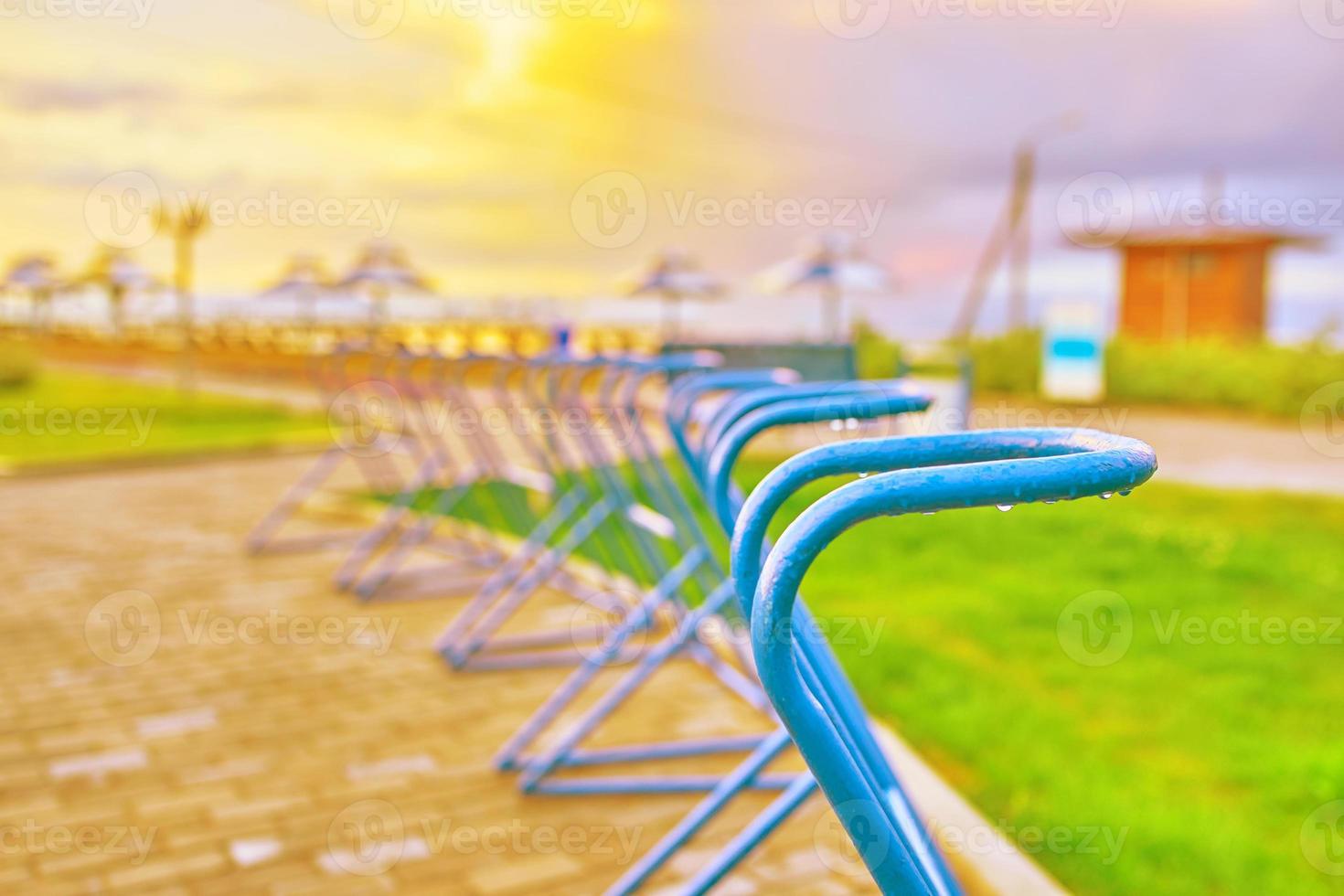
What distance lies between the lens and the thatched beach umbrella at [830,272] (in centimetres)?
2114

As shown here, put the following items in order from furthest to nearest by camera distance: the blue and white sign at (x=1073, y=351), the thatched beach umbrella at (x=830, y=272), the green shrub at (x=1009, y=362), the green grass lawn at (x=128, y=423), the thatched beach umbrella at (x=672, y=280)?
the thatched beach umbrella at (x=672, y=280), the thatched beach umbrella at (x=830, y=272), the green shrub at (x=1009, y=362), the blue and white sign at (x=1073, y=351), the green grass lawn at (x=128, y=423)

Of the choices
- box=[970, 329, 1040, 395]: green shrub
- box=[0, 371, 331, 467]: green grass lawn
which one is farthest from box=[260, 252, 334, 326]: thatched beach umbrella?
box=[970, 329, 1040, 395]: green shrub

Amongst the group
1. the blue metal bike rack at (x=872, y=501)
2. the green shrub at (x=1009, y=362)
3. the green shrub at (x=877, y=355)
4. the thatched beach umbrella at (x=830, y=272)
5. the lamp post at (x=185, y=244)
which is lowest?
the green shrub at (x=1009, y=362)

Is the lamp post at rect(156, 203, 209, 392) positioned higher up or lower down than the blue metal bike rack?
lower down

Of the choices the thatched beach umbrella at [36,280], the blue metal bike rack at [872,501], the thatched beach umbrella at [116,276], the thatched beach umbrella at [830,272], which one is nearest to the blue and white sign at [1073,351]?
the thatched beach umbrella at [830,272]

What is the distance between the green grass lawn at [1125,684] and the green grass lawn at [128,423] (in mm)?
7264

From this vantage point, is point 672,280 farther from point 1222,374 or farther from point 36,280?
point 36,280

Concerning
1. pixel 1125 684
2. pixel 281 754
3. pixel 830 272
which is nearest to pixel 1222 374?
pixel 830 272

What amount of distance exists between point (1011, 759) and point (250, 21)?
16740 mm

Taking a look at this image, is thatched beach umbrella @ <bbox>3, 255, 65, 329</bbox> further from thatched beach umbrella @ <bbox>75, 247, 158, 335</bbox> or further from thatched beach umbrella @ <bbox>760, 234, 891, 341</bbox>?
thatched beach umbrella @ <bbox>760, 234, 891, 341</bbox>

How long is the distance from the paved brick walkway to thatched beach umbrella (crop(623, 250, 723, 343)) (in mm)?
18770

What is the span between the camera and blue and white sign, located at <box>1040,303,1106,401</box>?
1633 cm

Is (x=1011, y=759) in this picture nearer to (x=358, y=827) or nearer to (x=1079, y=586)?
(x=358, y=827)

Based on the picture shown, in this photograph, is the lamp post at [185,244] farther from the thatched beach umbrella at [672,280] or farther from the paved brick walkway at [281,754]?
the paved brick walkway at [281,754]
